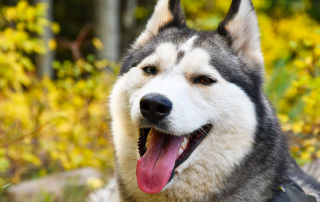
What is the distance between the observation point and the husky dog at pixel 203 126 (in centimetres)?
243

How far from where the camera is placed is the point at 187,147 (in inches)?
102

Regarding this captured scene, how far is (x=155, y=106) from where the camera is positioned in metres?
2.29

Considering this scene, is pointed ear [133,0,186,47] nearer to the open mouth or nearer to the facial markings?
the facial markings

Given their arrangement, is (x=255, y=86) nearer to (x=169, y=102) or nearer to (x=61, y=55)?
(x=169, y=102)

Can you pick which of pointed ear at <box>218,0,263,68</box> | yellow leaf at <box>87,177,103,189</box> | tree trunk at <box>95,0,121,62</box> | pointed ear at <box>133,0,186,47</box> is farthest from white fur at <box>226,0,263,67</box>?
tree trunk at <box>95,0,121,62</box>

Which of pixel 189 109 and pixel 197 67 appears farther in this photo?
pixel 197 67

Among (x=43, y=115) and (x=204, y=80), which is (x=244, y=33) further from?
(x=43, y=115)

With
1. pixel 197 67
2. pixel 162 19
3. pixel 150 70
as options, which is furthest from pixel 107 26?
pixel 197 67

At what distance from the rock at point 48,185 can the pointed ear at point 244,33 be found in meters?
2.83

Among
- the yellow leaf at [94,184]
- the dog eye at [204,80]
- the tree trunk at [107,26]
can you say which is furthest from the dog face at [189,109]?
the tree trunk at [107,26]

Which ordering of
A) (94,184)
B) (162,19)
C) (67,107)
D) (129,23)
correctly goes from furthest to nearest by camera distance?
1. (129,23)
2. (67,107)
3. (94,184)
4. (162,19)

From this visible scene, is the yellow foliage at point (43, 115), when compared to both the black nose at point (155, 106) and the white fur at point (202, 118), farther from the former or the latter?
the black nose at point (155, 106)

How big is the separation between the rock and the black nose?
2.42 metres

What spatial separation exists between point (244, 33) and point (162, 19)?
2.58 feet
